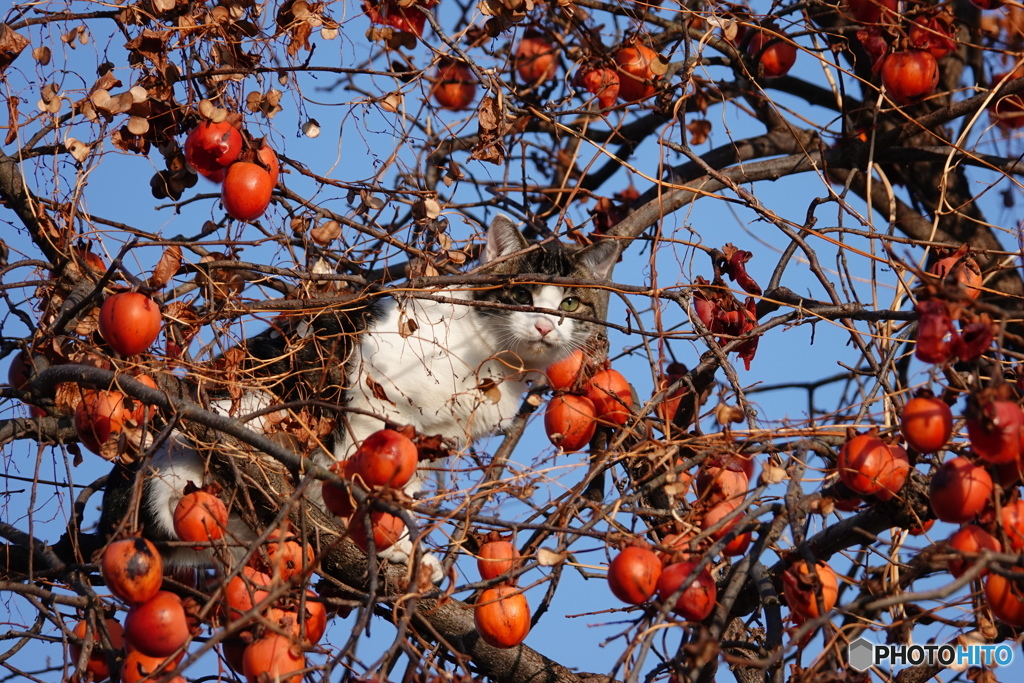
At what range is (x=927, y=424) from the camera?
6.25 ft

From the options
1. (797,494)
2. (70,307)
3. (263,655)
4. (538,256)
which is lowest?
(263,655)

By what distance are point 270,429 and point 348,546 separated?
0.49 m

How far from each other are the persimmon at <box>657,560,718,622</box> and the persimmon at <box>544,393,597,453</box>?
0.80 meters

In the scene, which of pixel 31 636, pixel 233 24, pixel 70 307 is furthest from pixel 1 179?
pixel 31 636

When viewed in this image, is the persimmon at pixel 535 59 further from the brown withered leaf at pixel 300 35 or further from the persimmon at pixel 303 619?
the persimmon at pixel 303 619

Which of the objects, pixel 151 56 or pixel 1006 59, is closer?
pixel 151 56

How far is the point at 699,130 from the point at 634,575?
312 centimetres

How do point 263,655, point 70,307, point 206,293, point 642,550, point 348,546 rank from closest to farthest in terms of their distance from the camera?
point 263,655 → point 642,550 → point 70,307 → point 206,293 → point 348,546

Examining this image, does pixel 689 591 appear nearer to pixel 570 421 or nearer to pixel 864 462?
pixel 864 462

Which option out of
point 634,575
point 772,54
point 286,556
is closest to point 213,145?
point 286,556

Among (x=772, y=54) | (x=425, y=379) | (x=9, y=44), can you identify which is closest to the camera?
(x=9, y=44)

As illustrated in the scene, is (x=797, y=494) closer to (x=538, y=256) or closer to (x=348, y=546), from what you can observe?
(x=348, y=546)

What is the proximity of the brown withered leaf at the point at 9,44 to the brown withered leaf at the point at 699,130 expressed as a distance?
9.44 ft

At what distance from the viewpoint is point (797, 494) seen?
6.78 feet
